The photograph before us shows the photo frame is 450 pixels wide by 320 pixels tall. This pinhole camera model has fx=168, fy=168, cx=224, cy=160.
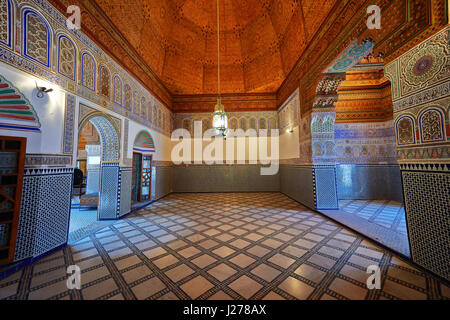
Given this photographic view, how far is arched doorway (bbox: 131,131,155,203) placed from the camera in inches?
201

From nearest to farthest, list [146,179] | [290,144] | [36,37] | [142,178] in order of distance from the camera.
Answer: [36,37], [142,178], [146,179], [290,144]

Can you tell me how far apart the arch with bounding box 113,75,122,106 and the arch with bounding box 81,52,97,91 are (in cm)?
56

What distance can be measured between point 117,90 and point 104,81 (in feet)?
Result: 1.31

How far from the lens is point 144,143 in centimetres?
507

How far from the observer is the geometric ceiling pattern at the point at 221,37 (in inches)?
146

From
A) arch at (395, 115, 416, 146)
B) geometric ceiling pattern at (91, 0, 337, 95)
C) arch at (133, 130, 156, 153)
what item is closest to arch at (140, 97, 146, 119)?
arch at (133, 130, 156, 153)

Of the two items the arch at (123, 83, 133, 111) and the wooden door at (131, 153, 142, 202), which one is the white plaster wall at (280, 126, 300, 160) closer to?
the arch at (123, 83, 133, 111)

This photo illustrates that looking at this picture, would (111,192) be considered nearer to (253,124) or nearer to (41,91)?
(41,91)

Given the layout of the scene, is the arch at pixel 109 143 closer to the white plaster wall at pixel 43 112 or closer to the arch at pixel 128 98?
the arch at pixel 128 98

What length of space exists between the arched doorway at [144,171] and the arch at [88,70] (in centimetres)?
205

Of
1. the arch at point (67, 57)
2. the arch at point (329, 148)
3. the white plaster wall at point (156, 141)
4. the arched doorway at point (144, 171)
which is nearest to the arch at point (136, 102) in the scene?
the white plaster wall at point (156, 141)

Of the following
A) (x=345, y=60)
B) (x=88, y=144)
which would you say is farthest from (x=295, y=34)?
(x=88, y=144)

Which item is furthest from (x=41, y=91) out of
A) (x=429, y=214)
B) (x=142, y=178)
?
(x=429, y=214)
